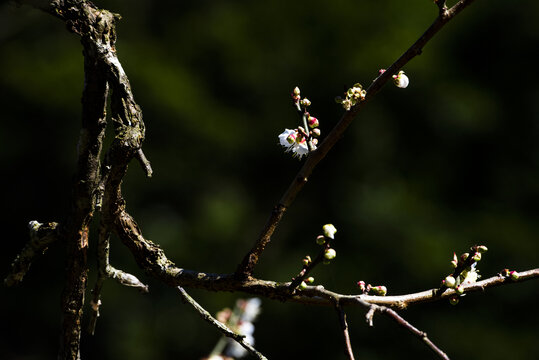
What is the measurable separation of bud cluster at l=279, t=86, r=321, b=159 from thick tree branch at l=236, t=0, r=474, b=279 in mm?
41

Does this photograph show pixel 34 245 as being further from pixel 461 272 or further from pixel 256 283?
pixel 461 272

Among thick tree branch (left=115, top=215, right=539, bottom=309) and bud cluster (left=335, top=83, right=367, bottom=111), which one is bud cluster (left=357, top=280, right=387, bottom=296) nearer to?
thick tree branch (left=115, top=215, right=539, bottom=309)

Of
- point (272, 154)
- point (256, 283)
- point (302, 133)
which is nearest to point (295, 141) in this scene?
point (302, 133)

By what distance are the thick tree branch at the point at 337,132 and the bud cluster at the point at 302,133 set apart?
4cm

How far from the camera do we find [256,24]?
400cm

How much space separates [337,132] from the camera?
1.82ft

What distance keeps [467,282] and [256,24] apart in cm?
358

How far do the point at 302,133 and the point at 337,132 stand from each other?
0.07 metres

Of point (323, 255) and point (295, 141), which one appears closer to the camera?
point (323, 255)

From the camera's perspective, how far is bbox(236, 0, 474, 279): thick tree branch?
53 cm

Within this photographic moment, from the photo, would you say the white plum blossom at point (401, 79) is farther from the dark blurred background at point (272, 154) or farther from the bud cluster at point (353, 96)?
the dark blurred background at point (272, 154)

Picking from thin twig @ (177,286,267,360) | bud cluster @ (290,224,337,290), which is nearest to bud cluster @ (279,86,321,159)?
bud cluster @ (290,224,337,290)

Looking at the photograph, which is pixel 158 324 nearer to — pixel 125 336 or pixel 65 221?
pixel 125 336

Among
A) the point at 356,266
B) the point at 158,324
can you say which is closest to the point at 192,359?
the point at 158,324
